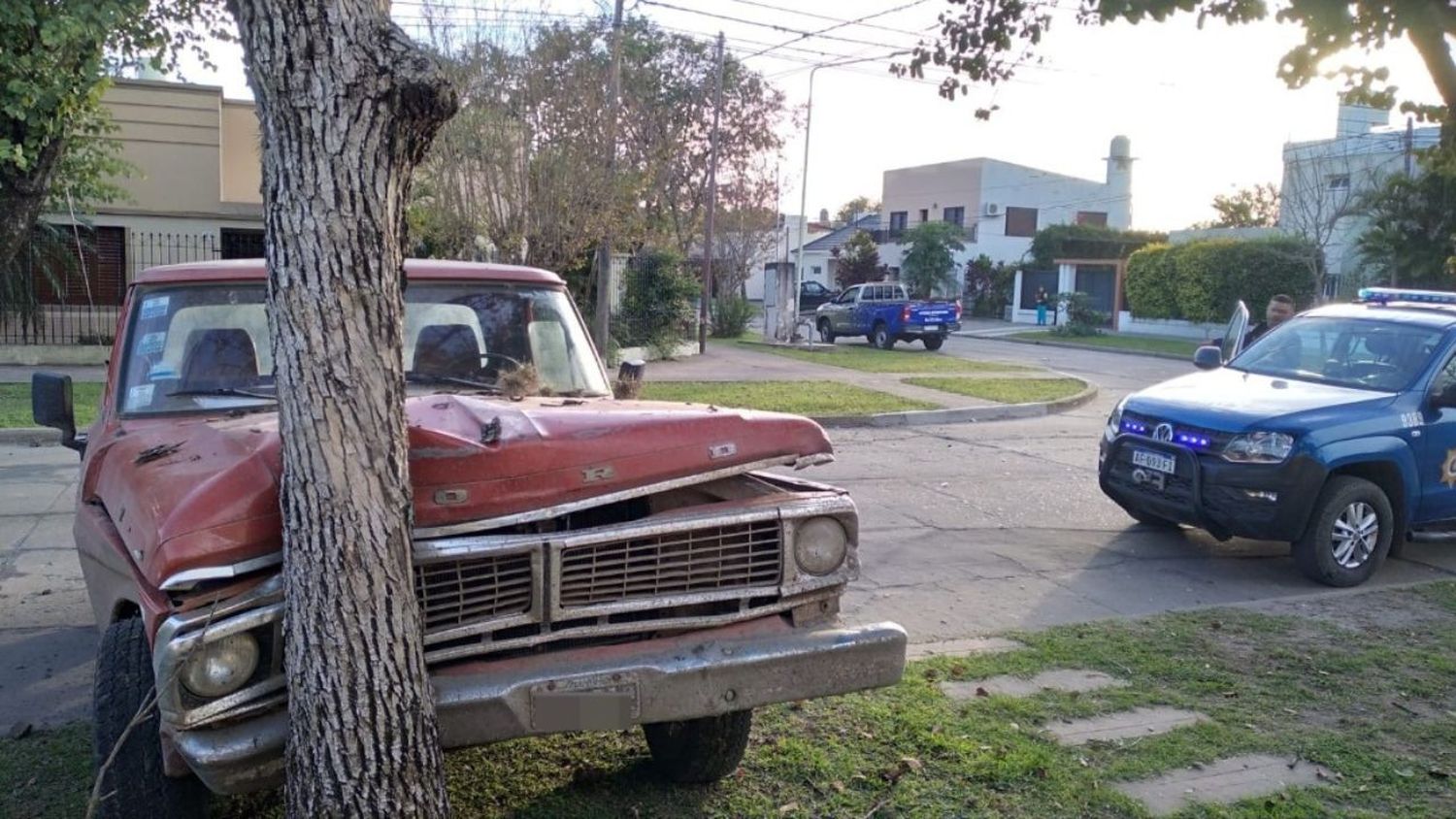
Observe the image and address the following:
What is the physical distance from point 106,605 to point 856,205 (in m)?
91.9

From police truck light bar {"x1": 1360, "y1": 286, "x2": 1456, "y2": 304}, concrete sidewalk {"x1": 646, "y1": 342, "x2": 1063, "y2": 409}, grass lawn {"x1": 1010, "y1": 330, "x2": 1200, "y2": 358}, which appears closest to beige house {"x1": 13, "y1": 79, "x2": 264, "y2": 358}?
concrete sidewalk {"x1": 646, "y1": 342, "x2": 1063, "y2": 409}

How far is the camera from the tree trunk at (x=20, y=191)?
13.9 metres

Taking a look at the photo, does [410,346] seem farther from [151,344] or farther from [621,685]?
[621,685]

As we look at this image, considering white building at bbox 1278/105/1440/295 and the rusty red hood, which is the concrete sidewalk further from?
the rusty red hood

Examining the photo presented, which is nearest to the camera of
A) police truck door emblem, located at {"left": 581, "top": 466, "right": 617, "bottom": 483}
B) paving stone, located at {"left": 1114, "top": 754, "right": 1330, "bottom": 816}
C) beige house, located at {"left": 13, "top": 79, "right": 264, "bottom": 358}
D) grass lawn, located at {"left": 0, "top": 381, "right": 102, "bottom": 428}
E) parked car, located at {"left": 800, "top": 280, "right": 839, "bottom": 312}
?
police truck door emblem, located at {"left": 581, "top": 466, "right": 617, "bottom": 483}

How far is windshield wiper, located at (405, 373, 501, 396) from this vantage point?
16.0 feet

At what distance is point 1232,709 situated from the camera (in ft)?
17.5

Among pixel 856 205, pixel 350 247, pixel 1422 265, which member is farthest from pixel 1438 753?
pixel 856 205

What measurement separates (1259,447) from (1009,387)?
12709 mm

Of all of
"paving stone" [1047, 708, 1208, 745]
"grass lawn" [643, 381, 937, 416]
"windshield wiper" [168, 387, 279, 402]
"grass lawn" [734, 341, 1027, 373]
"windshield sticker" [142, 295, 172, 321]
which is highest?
"windshield sticker" [142, 295, 172, 321]

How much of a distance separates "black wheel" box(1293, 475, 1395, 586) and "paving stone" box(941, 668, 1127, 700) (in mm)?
2778

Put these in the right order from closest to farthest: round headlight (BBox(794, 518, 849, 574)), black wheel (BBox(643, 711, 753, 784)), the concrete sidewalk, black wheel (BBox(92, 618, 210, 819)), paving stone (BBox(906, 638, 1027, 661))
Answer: black wheel (BBox(92, 618, 210, 819))
round headlight (BBox(794, 518, 849, 574))
black wheel (BBox(643, 711, 753, 784))
paving stone (BBox(906, 638, 1027, 661))
the concrete sidewalk

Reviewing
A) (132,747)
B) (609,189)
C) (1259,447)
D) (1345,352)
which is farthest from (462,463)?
(609,189)

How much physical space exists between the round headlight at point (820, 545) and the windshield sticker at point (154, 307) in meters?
2.82
